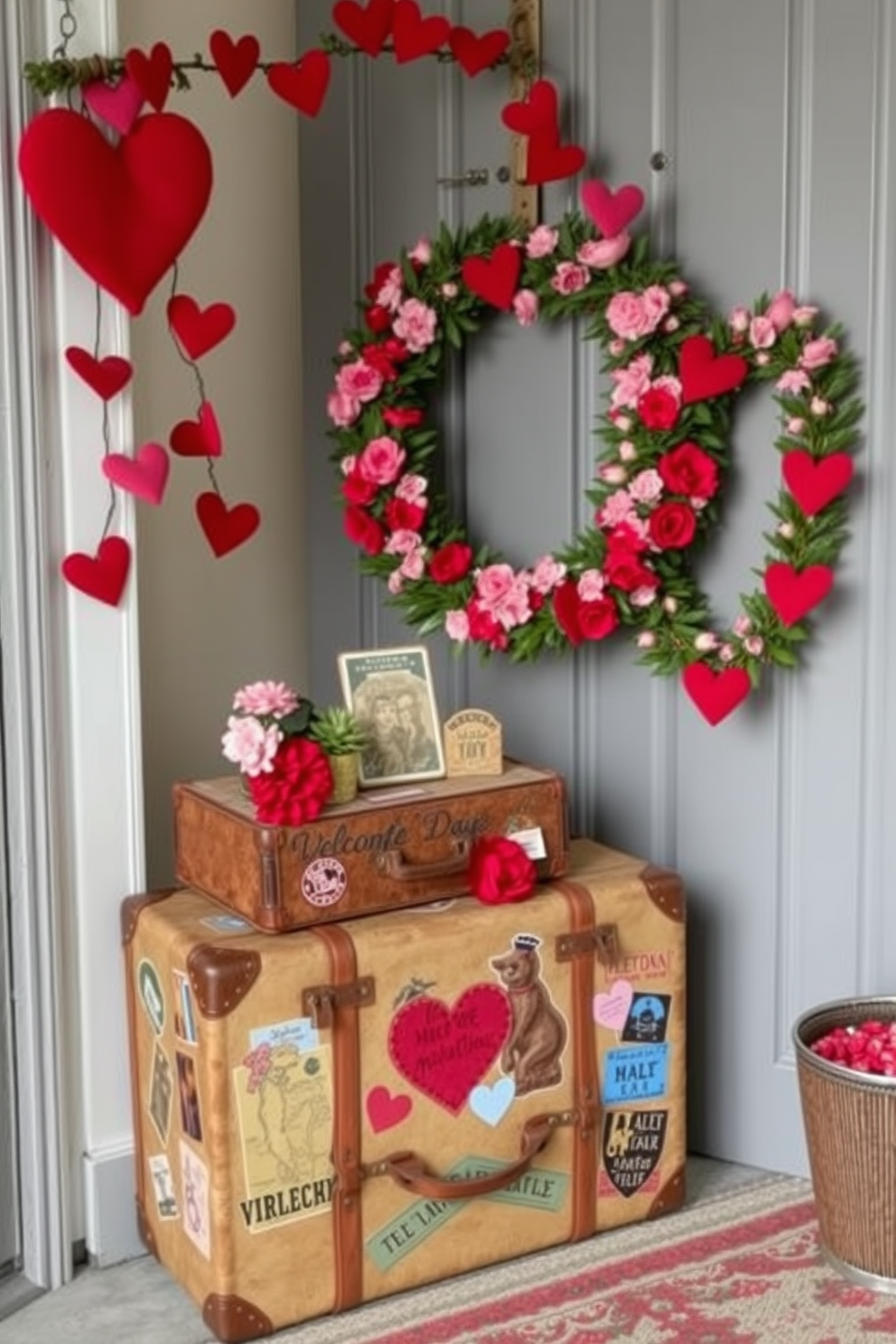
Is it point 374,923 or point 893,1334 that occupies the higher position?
point 374,923

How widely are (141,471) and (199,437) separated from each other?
196 mm

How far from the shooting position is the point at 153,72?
7.64 ft

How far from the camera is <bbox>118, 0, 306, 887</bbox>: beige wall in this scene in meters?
2.72

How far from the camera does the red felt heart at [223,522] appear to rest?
8.76ft

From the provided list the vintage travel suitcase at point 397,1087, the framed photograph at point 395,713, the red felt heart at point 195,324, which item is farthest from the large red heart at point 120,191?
the vintage travel suitcase at point 397,1087

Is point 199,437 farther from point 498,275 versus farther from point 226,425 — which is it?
point 498,275

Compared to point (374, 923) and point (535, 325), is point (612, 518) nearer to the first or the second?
point (535, 325)

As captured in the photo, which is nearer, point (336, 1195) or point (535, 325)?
point (336, 1195)

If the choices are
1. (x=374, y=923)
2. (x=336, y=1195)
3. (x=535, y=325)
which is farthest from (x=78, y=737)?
(x=535, y=325)

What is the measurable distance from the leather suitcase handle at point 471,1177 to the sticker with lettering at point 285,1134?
0.32 feet

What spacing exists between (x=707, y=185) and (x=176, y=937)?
53.7 inches

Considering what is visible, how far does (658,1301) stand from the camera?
2.36m

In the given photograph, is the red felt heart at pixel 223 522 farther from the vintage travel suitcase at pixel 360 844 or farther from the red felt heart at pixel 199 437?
the vintage travel suitcase at pixel 360 844

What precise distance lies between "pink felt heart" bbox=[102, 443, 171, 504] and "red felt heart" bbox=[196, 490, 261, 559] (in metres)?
0.26
